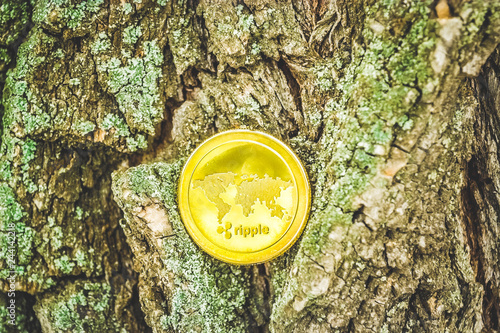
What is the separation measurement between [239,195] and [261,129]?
36 centimetres

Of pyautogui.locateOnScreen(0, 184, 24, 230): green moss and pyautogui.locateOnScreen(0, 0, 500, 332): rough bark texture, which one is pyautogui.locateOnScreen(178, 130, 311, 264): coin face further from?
pyautogui.locateOnScreen(0, 184, 24, 230): green moss

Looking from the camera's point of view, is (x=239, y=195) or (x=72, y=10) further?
(x=72, y=10)

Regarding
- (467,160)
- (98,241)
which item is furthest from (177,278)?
(467,160)

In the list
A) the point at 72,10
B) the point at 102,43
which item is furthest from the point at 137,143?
the point at 72,10

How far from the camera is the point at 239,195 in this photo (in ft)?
5.99

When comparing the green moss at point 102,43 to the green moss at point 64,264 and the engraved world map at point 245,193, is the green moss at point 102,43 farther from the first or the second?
the green moss at point 64,264

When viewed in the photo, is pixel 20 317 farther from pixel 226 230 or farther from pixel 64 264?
pixel 226 230

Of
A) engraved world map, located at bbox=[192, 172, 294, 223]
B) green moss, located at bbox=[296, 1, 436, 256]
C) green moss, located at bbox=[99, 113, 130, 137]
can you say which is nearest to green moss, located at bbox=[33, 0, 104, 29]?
green moss, located at bbox=[99, 113, 130, 137]

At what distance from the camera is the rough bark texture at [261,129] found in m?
1.61

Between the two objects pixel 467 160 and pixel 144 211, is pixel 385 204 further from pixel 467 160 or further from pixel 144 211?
pixel 144 211

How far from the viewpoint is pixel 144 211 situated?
186cm

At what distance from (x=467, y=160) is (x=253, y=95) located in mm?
1102

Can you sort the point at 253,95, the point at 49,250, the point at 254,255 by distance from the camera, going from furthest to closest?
the point at 49,250 < the point at 253,95 < the point at 254,255

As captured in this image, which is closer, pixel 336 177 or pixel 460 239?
pixel 336 177
